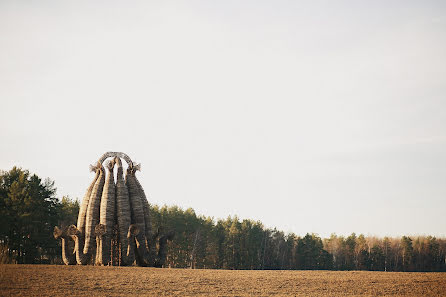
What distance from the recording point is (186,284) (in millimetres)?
23438

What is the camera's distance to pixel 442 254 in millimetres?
93625

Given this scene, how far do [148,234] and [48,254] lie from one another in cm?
1960

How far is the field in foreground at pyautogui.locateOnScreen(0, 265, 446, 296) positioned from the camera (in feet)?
66.1

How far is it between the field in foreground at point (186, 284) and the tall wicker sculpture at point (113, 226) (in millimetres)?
4328

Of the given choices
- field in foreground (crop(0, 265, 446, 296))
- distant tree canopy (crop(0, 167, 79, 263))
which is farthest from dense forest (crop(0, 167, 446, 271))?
field in foreground (crop(0, 265, 446, 296))

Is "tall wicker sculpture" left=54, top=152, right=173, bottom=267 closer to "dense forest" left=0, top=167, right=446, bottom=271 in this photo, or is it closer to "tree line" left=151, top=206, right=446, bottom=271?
"dense forest" left=0, top=167, right=446, bottom=271

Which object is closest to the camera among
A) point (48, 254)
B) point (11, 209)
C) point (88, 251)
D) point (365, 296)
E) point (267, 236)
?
point (365, 296)

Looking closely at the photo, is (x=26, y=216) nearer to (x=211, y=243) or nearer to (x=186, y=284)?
(x=186, y=284)

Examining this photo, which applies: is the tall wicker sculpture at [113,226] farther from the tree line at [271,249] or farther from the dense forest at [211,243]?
the tree line at [271,249]

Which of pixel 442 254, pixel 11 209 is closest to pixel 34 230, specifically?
pixel 11 209

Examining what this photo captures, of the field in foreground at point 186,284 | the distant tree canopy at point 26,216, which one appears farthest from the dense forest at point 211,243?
the field in foreground at point 186,284

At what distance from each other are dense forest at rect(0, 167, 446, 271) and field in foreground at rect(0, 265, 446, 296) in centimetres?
403

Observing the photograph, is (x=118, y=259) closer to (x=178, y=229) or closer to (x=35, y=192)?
(x=35, y=192)

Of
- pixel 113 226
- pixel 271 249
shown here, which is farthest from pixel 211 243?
pixel 113 226
